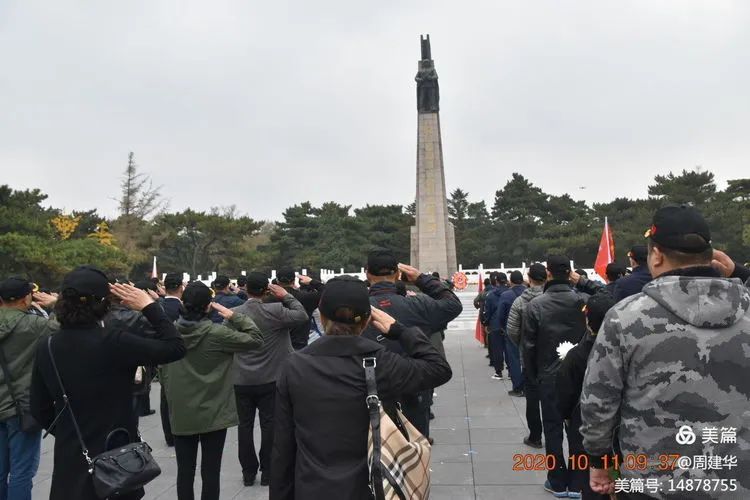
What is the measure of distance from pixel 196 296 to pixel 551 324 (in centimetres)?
240

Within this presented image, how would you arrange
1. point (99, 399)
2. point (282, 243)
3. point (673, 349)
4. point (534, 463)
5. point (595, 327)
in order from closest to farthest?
point (673, 349) < point (99, 399) < point (595, 327) < point (534, 463) < point (282, 243)

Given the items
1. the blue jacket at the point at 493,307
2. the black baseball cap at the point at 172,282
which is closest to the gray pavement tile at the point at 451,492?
the black baseball cap at the point at 172,282

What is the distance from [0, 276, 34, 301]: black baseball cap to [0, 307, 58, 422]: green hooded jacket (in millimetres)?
86

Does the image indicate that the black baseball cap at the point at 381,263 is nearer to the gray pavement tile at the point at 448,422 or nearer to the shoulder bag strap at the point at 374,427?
the shoulder bag strap at the point at 374,427

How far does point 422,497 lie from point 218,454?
203 centimetres

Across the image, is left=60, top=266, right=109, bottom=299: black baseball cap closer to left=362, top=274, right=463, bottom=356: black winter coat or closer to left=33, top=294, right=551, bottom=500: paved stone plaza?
left=362, top=274, right=463, bottom=356: black winter coat

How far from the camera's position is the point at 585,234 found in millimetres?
40281

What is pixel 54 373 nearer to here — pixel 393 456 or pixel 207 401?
pixel 207 401

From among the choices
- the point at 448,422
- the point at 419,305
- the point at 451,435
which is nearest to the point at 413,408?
the point at 419,305

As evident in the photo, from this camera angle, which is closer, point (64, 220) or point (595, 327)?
point (595, 327)

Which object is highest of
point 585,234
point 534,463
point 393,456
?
point 585,234

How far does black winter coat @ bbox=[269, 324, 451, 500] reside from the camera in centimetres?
186

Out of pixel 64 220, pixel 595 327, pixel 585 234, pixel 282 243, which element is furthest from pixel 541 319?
pixel 282 243

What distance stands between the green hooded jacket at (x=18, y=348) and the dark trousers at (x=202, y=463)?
98cm
